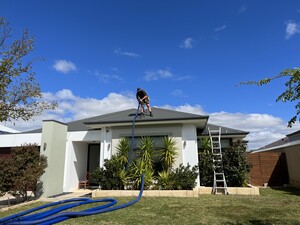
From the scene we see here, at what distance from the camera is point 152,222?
6.25 metres

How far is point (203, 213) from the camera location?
7.25 metres

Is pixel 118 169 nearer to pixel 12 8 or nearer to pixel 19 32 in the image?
pixel 19 32

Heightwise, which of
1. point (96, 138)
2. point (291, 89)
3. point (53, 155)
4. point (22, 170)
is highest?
point (96, 138)

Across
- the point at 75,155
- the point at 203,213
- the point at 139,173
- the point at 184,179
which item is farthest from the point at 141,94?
the point at 203,213

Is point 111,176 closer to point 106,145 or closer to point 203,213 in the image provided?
point 106,145

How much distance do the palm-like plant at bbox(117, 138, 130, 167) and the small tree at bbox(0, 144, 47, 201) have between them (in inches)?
144

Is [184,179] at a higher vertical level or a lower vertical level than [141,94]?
lower

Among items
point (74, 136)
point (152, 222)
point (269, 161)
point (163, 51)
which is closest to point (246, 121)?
point (269, 161)

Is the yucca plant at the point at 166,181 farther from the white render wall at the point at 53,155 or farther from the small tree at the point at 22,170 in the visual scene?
the small tree at the point at 22,170

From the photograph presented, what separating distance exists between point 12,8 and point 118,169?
8.43 metres

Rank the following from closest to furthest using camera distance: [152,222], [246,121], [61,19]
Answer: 1. [152,222]
2. [61,19]
3. [246,121]

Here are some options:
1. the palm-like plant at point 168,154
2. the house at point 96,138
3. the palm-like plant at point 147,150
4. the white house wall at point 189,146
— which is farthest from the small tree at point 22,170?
the white house wall at point 189,146

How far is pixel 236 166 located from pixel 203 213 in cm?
520

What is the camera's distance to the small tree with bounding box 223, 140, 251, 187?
11539mm
